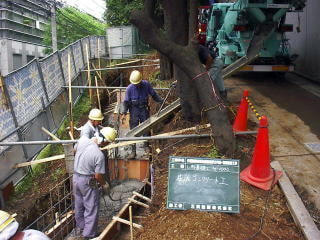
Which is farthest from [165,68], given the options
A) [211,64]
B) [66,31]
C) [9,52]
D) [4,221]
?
[66,31]

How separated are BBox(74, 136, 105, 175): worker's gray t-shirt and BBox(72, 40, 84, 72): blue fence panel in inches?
345

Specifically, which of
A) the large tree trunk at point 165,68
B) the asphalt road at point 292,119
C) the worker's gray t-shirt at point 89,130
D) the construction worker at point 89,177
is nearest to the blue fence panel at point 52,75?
A: the large tree trunk at point 165,68

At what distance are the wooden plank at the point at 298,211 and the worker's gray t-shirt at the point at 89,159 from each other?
265cm

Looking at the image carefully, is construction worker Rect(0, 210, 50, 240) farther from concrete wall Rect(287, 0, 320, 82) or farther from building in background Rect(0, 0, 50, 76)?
building in background Rect(0, 0, 50, 76)

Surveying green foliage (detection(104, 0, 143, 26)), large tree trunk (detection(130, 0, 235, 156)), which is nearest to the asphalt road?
large tree trunk (detection(130, 0, 235, 156))

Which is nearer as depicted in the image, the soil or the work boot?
the soil

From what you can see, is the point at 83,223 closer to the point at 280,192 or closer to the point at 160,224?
the point at 160,224

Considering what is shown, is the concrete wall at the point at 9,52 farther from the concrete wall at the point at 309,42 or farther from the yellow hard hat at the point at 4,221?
the yellow hard hat at the point at 4,221

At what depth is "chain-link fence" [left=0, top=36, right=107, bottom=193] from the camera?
614 cm

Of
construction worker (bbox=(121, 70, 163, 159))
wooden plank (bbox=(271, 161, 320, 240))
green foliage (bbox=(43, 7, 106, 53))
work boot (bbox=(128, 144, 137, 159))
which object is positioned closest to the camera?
wooden plank (bbox=(271, 161, 320, 240))

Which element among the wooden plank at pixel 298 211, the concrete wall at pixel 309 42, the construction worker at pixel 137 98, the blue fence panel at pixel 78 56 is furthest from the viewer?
the blue fence panel at pixel 78 56

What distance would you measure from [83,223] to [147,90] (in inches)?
130

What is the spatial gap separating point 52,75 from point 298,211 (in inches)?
300

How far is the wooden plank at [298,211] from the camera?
12.2 feet
